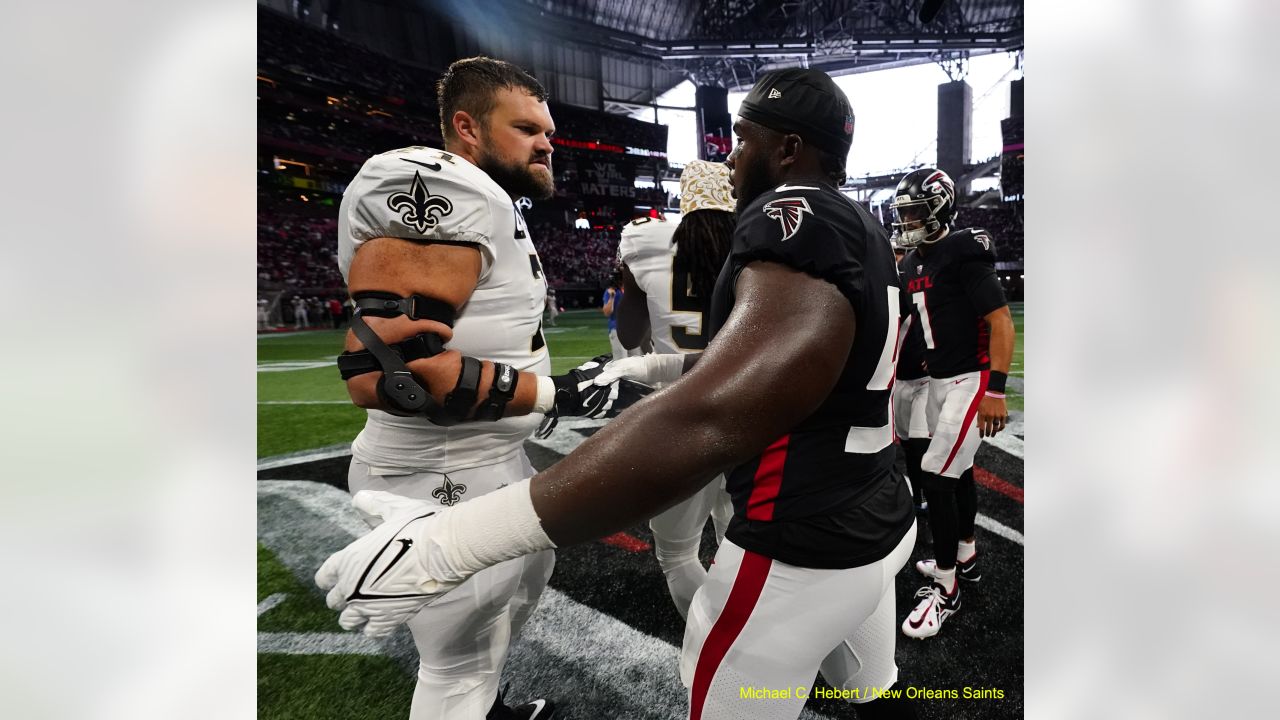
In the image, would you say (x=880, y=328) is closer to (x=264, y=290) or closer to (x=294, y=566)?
(x=294, y=566)

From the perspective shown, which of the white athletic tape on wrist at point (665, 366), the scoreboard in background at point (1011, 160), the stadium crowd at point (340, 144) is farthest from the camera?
the stadium crowd at point (340, 144)

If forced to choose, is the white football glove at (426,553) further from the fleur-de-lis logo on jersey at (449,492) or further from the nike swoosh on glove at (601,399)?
the nike swoosh on glove at (601,399)

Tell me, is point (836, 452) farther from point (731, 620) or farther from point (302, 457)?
point (302, 457)

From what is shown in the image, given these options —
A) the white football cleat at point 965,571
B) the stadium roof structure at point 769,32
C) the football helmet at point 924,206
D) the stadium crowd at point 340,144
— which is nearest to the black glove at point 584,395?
the football helmet at point 924,206

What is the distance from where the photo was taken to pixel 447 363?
3.54 ft

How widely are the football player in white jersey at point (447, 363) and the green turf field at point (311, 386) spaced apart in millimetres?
2193

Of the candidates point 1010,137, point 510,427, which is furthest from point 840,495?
point 1010,137

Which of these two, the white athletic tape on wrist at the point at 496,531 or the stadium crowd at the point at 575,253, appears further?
the stadium crowd at the point at 575,253

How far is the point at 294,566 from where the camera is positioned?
103 inches

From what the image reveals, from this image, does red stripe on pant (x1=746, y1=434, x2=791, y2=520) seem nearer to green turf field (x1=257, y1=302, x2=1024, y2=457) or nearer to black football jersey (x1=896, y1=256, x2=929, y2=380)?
green turf field (x1=257, y1=302, x2=1024, y2=457)

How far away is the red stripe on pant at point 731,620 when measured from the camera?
0.84m

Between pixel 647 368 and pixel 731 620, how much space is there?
0.87 metres

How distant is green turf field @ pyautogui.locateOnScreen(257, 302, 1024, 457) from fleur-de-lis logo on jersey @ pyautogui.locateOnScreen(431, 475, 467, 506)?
92.3 inches

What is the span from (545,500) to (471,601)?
0.72 metres
